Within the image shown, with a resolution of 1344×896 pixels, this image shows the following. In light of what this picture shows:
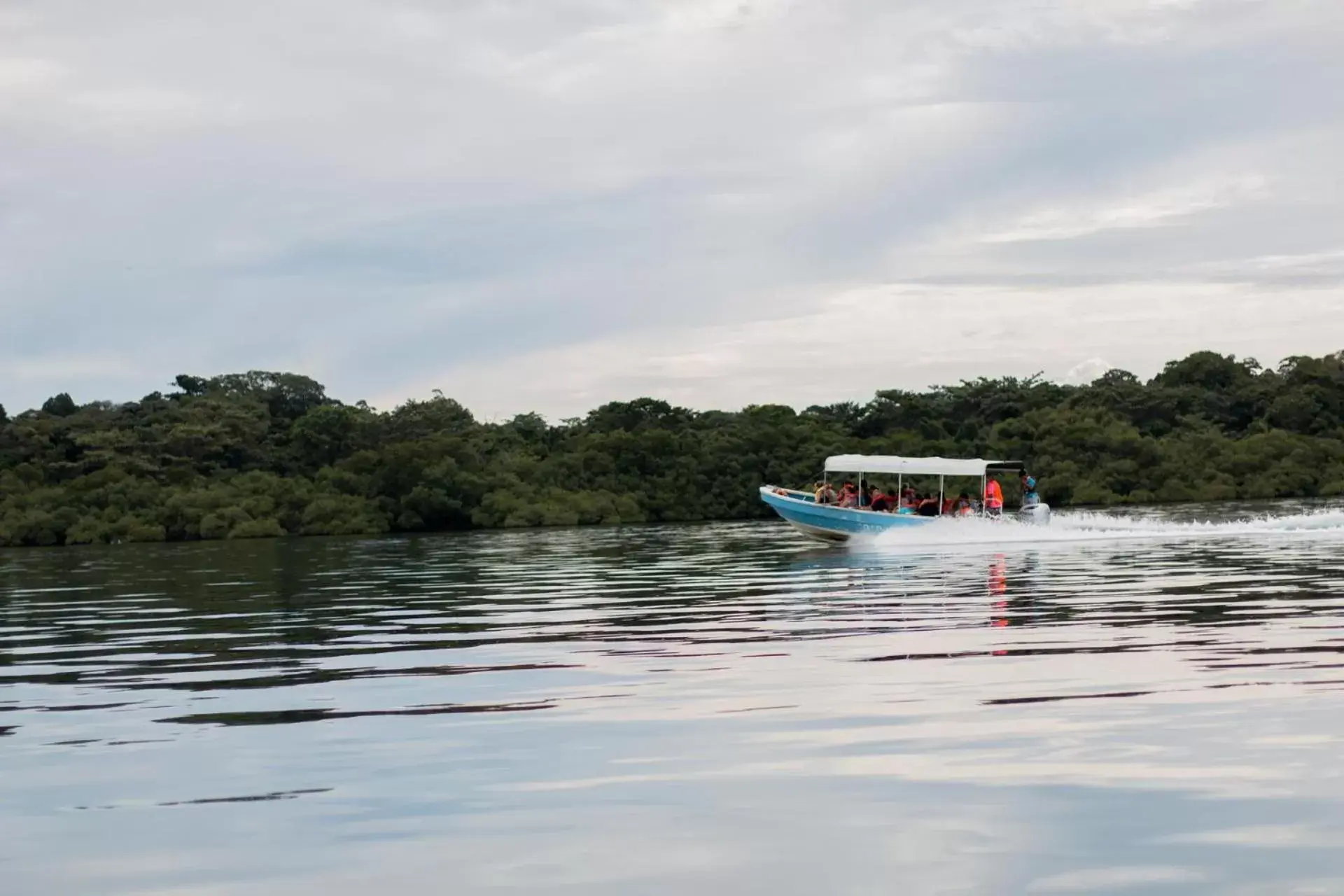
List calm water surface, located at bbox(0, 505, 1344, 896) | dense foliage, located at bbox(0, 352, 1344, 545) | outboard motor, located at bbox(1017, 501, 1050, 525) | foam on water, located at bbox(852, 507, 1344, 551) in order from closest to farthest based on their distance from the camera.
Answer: calm water surface, located at bbox(0, 505, 1344, 896)
foam on water, located at bbox(852, 507, 1344, 551)
outboard motor, located at bbox(1017, 501, 1050, 525)
dense foliage, located at bbox(0, 352, 1344, 545)

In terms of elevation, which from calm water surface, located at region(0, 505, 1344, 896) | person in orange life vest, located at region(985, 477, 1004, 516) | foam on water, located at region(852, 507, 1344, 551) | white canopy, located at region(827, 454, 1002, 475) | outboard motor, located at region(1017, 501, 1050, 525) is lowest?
calm water surface, located at region(0, 505, 1344, 896)

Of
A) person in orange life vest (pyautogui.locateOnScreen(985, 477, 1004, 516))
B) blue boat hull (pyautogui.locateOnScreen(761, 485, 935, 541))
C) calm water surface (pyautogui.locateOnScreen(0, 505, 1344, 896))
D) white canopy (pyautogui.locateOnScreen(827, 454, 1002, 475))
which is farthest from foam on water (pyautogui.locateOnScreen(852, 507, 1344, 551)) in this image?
calm water surface (pyautogui.locateOnScreen(0, 505, 1344, 896))

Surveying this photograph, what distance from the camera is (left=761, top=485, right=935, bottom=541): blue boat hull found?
45375 mm

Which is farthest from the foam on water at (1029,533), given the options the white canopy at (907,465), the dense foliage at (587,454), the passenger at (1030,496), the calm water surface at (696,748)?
the dense foliage at (587,454)

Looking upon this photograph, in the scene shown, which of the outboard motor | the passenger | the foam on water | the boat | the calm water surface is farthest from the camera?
the passenger

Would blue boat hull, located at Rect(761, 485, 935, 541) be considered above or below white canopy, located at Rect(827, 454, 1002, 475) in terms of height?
below

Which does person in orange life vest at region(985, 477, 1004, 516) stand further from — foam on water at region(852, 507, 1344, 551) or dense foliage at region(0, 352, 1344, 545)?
dense foliage at region(0, 352, 1344, 545)

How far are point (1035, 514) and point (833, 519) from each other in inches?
219

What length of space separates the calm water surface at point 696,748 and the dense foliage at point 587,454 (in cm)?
6794

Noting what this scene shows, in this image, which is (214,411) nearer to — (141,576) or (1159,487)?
(1159,487)

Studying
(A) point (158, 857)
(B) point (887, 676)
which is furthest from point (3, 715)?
(B) point (887, 676)

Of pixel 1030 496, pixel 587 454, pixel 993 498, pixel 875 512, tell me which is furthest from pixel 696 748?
pixel 587 454

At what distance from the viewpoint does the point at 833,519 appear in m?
46.6

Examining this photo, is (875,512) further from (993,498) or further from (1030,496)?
(1030,496)
